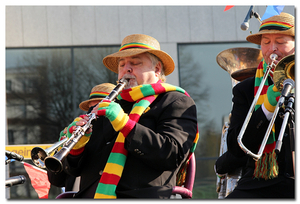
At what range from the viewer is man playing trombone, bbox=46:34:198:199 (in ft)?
8.48

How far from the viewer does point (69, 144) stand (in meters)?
2.62

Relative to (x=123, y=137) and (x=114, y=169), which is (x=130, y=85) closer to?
(x=123, y=137)

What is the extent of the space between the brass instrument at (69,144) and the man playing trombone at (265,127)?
910mm

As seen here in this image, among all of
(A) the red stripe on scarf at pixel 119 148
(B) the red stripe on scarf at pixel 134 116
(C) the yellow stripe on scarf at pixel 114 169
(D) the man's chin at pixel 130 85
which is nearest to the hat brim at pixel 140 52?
(D) the man's chin at pixel 130 85

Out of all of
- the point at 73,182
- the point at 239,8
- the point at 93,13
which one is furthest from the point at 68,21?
the point at 73,182

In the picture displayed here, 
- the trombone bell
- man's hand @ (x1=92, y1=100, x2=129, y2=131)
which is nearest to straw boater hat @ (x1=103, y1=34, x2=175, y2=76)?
man's hand @ (x1=92, y1=100, x2=129, y2=131)

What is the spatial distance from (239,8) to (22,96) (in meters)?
4.75

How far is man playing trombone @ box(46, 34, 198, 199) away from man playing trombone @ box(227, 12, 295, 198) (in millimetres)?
371

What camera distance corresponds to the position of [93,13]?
779 cm

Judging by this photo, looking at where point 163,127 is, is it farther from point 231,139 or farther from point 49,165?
point 49,165

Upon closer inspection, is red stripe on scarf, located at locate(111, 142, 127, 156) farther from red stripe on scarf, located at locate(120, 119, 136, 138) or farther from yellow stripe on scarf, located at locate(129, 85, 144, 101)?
yellow stripe on scarf, located at locate(129, 85, 144, 101)

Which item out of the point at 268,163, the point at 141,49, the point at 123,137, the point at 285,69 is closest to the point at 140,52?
the point at 141,49

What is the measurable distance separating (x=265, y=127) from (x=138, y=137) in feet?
2.90

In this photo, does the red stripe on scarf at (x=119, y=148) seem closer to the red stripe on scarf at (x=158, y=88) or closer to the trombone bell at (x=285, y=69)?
the red stripe on scarf at (x=158, y=88)
